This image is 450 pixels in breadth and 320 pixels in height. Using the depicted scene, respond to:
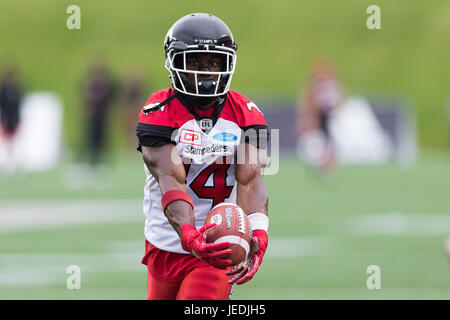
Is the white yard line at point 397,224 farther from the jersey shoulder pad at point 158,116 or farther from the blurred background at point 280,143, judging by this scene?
the jersey shoulder pad at point 158,116

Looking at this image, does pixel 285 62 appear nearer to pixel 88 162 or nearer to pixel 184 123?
pixel 88 162

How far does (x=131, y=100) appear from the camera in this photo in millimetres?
26672

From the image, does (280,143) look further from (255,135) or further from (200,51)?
(200,51)

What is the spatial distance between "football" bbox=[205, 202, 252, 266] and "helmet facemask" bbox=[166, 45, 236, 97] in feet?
1.90

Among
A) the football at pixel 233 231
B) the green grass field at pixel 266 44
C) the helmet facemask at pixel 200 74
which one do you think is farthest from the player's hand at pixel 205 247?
the green grass field at pixel 266 44

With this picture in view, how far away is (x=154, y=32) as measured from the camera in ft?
108

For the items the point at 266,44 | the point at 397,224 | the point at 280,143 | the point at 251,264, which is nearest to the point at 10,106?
the point at 280,143

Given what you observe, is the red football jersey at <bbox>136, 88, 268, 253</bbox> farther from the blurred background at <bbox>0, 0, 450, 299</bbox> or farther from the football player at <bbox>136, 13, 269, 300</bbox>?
the blurred background at <bbox>0, 0, 450, 299</bbox>

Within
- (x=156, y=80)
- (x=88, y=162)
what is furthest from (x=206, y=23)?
(x=156, y=80)

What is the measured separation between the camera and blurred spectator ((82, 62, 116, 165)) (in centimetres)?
1911

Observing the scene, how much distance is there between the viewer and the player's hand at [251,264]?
13.8 feet

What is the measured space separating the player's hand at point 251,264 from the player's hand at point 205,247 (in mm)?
112

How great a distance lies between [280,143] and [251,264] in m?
19.1
